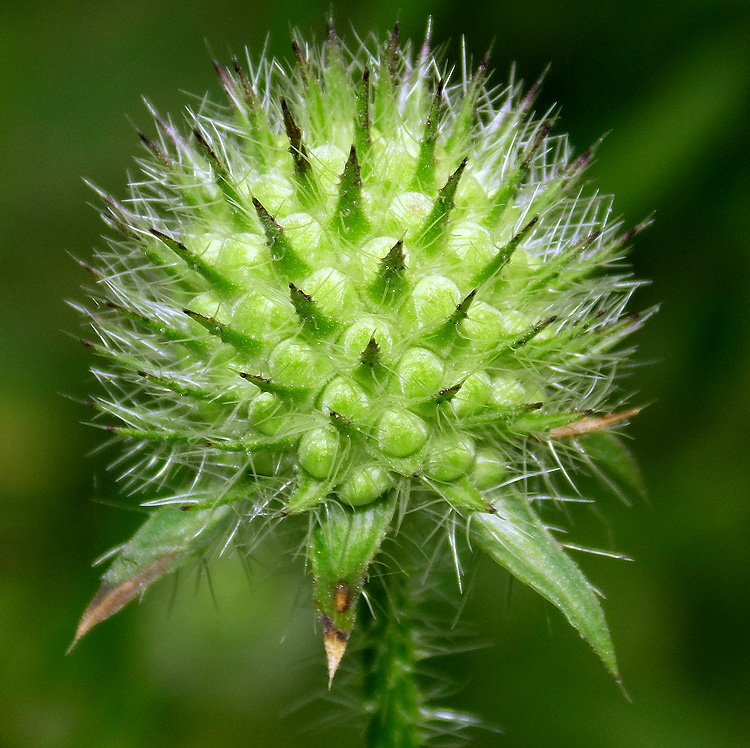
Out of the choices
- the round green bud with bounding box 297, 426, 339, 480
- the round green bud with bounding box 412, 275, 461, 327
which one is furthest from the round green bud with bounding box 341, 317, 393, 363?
the round green bud with bounding box 297, 426, 339, 480

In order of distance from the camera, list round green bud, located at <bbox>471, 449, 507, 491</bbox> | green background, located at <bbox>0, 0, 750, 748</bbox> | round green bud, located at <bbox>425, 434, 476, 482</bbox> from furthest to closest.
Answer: green background, located at <bbox>0, 0, 750, 748</bbox>
round green bud, located at <bbox>471, 449, 507, 491</bbox>
round green bud, located at <bbox>425, 434, 476, 482</bbox>

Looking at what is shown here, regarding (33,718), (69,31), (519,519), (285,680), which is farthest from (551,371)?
(69,31)

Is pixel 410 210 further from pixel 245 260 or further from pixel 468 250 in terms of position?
pixel 245 260

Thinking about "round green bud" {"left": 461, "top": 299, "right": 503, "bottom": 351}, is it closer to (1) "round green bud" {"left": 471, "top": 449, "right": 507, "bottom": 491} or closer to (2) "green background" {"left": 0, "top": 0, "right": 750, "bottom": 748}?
(1) "round green bud" {"left": 471, "top": 449, "right": 507, "bottom": 491}

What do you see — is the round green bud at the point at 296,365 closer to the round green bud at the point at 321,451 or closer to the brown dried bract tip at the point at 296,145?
the round green bud at the point at 321,451

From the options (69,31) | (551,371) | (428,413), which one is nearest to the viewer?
(428,413)

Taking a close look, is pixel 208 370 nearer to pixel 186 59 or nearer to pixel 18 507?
pixel 18 507

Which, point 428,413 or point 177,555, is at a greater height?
point 428,413
